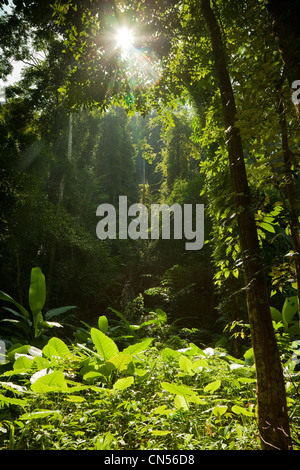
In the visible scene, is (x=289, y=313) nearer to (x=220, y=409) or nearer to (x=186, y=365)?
(x=186, y=365)

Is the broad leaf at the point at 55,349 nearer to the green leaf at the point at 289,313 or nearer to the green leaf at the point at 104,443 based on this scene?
the green leaf at the point at 104,443

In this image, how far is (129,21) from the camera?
98.7 inches

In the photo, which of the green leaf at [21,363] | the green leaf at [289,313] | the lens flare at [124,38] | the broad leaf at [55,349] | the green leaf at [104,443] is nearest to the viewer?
the green leaf at [104,443]

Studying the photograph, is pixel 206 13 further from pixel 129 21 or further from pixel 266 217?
pixel 266 217

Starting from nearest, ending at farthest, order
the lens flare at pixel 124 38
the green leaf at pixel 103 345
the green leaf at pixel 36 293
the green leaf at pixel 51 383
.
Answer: the green leaf at pixel 51 383, the green leaf at pixel 103 345, the lens flare at pixel 124 38, the green leaf at pixel 36 293

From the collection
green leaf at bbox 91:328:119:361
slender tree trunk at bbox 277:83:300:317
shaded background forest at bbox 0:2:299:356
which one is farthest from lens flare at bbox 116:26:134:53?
green leaf at bbox 91:328:119:361

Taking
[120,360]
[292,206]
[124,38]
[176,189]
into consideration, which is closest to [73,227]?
[176,189]

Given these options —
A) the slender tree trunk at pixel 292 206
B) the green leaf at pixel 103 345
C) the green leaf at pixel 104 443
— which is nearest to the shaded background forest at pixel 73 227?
the slender tree trunk at pixel 292 206

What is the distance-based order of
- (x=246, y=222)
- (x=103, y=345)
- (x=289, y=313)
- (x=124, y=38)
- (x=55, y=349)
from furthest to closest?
(x=289, y=313) < (x=124, y=38) < (x=55, y=349) < (x=103, y=345) < (x=246, y=222)

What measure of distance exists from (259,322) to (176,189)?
9431 millimetres

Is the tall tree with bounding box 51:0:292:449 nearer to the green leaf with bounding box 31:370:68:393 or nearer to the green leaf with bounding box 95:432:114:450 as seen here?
the green leaf with bounding box 95:432:114:450

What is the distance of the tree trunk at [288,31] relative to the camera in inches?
43.1

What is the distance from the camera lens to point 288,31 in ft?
3.73
